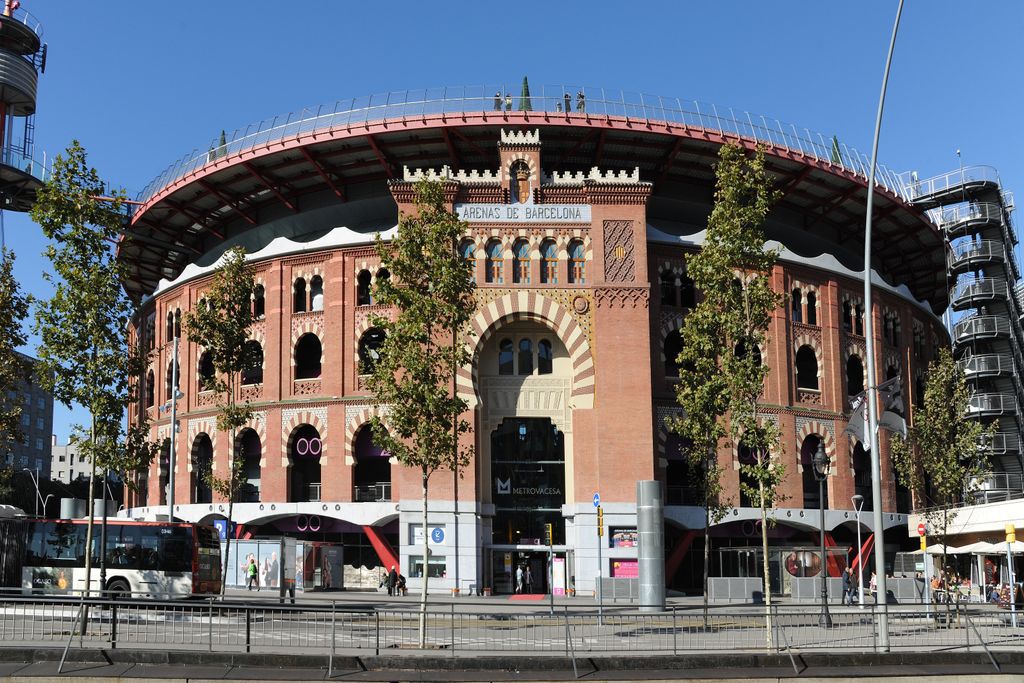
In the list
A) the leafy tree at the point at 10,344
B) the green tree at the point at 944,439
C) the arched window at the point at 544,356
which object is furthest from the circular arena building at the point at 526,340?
the leafy tree at the point at 10,344

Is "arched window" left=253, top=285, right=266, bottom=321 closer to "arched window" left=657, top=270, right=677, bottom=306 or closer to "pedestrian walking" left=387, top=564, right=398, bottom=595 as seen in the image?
"pedestrian walking" left=387, top=564, right=398, bottom=595

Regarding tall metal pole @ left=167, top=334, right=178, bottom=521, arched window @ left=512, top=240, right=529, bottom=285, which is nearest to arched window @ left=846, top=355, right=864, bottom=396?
arched window @ left=512, top=240, right=529, bottom=285

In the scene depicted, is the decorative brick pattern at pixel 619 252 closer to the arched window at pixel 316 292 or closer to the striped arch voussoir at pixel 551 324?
the striped arch voussoir at pixel 551 324

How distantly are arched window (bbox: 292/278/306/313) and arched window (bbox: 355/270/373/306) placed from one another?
3083mm

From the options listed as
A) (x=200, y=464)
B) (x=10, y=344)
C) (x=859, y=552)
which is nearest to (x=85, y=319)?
(x=10, y=344)

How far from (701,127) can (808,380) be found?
14995 mm

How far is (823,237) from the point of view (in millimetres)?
59094

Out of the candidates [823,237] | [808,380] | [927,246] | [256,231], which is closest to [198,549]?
[256,231]

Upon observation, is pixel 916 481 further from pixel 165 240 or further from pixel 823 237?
pixel 165 240

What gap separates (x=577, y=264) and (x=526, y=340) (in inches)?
166

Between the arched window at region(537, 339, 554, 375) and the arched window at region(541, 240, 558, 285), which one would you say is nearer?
the arched window at region(541, 240, 558, 285)

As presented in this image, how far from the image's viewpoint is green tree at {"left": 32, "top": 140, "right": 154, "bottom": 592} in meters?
28.5

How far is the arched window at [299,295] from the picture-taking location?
5241cm

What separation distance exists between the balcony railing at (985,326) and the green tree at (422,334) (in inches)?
2138
